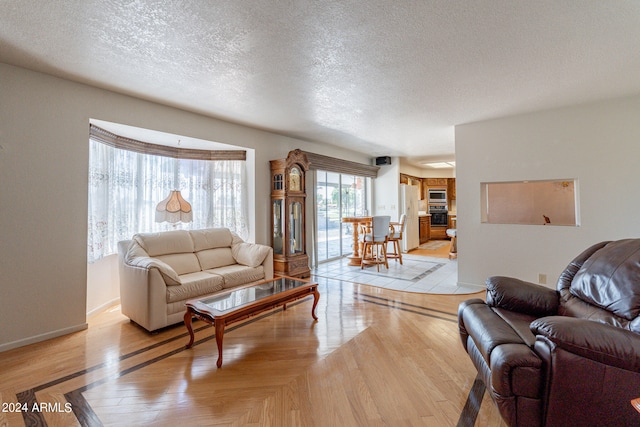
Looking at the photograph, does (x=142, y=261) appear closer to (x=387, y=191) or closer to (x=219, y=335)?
(x=219, y=335)

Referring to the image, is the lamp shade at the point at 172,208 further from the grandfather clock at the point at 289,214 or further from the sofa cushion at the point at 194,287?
the grandfather clock at the point at 289,214

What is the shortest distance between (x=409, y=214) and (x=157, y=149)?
20.0ft

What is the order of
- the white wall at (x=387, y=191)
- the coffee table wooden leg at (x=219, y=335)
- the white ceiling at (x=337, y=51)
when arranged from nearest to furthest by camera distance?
the white ceiling at (x=337, y=51) → the coffee table wooden leg at (x=219, y=335) → the white wall at (x=387, y=191)

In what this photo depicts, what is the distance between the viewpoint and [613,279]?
172 centimetres

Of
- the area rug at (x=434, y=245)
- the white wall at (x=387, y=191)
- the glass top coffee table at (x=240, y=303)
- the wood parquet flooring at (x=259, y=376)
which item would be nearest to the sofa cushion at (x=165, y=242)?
the wood parquet flooring at (x=259, y=376)

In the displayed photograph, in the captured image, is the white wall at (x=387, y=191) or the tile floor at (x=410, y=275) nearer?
the tile floor at (x=410, y=275)

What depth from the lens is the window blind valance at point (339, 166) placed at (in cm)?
560

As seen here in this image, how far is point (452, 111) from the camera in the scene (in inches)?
148

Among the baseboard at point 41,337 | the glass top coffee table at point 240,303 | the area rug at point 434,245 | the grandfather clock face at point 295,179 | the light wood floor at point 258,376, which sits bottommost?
the light wood floor at point 258,376

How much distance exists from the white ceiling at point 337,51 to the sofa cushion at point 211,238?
1.68 m

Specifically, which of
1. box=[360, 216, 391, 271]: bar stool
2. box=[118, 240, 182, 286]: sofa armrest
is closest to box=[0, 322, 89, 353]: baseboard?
box=[118, 240, 182, 286]: sofa armrest

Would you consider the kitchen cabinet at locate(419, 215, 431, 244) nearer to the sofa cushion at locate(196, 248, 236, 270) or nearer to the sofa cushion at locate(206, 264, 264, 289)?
the sofa cushion at locate(206, 264, 264, 289)

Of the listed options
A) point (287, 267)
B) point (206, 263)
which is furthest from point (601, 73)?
point (206, 263)

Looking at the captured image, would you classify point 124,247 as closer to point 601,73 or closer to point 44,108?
point 44,108
